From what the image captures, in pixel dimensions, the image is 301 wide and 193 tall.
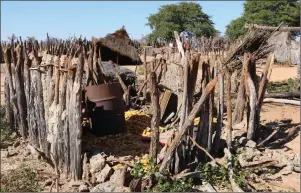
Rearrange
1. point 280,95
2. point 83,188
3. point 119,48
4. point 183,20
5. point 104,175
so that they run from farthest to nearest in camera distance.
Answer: point 183,20
point 119,48
point 280,95
point 104,175
point 83,188

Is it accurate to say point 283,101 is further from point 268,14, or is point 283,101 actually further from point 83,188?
point 268,14

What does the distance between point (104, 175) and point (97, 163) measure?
0.27 m

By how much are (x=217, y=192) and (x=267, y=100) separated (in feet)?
15.5

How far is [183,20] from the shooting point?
40719 millimetres

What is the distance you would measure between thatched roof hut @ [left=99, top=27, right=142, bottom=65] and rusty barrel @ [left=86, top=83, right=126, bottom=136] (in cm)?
1043

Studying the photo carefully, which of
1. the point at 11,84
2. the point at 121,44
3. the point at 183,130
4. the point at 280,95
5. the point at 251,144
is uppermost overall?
the point at 121,44

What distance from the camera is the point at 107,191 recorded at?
5492 mm

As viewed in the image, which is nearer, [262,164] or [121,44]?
[262,164]

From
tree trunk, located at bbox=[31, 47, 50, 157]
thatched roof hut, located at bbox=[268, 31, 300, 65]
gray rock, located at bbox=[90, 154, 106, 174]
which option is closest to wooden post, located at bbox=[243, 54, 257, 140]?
gray rock, located at bbox=[90, 154, 106, 174]

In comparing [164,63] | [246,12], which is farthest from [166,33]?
[164,63]

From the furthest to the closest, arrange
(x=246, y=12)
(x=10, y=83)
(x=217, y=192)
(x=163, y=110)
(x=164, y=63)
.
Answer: (x=246, y=12) → (x=164, y=63) → (x=163, y=110) → (x=10, y=83) → (x=217, y=192)

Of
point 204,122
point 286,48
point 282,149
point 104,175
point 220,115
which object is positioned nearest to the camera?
point 104,175

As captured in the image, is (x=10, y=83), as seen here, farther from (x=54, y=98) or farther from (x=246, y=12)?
(x=246, y=12)

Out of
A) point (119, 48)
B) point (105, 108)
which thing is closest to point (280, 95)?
point (105, 108)
